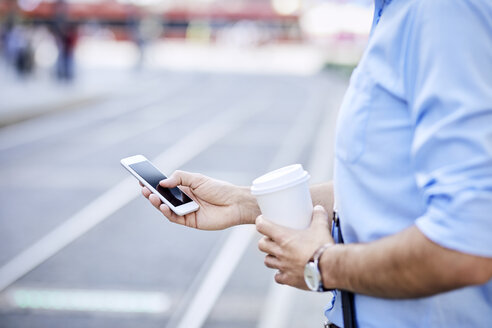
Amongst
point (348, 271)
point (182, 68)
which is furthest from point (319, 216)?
point (182, 68)

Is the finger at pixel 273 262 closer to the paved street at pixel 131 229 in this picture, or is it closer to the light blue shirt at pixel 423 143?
the light blue shirt at pixel 423 143

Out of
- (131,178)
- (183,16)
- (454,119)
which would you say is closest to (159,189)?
(454,119)

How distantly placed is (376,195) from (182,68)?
28.3 m

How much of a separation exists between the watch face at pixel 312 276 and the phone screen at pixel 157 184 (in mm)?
531

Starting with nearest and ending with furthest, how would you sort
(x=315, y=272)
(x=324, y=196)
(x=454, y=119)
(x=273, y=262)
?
(x=454, y=119) → (x=315, y=272) → (x=273, y=262) → (x=324, y=196)

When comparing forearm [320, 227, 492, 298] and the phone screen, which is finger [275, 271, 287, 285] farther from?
the phone screen

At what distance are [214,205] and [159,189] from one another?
176mm

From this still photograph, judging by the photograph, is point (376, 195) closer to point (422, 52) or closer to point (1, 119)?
point (422, 52)

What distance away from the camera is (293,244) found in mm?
1330

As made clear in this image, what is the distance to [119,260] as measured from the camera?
5.12 metres

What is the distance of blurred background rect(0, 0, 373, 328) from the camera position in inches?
167

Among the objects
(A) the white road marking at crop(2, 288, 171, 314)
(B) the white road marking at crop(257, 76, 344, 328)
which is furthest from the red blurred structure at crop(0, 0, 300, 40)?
(A) the white road marking at crop(2, 288, 171, 314)

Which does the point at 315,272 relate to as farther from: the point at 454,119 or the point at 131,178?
the point at 131,178

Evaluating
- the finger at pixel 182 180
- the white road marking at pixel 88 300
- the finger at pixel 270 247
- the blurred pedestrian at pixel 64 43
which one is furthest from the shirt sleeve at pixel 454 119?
the blurred pedestrian at pixel 64 43
